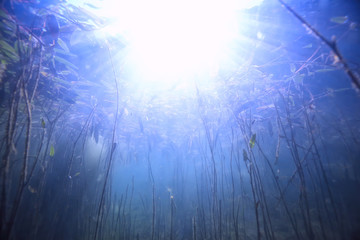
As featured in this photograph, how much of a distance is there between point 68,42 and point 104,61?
3.42 feet

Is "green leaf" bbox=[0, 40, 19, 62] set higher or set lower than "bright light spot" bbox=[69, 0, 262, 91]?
lower

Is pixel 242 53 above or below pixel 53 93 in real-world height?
above

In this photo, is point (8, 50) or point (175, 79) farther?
point (175, 79)

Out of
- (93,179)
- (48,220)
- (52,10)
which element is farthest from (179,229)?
(52,10)

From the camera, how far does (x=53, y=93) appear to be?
210 inches

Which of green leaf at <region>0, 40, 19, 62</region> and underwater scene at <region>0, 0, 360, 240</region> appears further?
green leaf at <region>0, 40, 19, 62</region>

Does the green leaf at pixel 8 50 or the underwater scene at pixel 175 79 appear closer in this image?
the underwater scene at pixel 175 79

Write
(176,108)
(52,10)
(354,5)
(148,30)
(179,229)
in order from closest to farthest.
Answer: (52,10) < (354,5) < (148,30) < (176,108) < (179,229)

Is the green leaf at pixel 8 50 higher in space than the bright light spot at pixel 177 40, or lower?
lower

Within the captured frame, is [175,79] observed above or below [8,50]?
above

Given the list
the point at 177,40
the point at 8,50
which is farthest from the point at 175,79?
the point at 8,50

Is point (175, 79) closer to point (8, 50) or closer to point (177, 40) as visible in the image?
point (177, 40)

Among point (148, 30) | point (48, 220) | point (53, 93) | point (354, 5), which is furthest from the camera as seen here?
point (48, 220)

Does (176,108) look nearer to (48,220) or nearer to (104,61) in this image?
(104,61)
